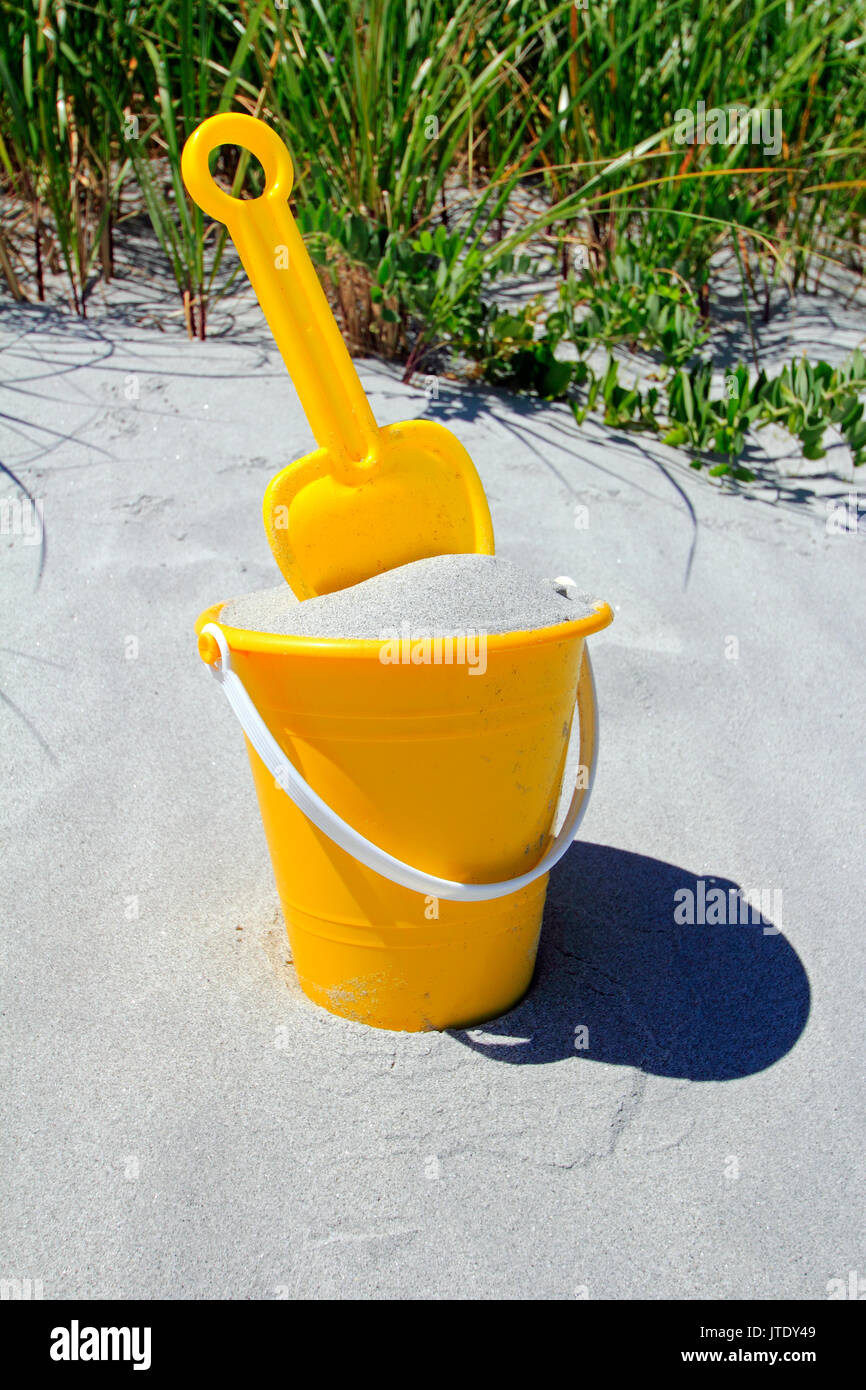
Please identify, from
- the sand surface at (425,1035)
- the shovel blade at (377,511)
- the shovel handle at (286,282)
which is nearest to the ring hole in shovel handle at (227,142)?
the shovel handle at (286,282)

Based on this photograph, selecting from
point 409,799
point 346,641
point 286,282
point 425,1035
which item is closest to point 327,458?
point 286,282

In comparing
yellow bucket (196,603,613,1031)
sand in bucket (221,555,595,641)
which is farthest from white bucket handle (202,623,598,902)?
sand in bucket (221,555,595,641)

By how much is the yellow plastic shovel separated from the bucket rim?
0.24 metres

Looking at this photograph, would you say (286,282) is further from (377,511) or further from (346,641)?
(346,641)

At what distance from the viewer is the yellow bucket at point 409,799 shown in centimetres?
130

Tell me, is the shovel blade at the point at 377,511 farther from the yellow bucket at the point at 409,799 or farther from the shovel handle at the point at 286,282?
the yellow bucket at the point at 409,799

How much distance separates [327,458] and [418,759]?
50cm

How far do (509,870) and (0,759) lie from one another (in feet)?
3.43

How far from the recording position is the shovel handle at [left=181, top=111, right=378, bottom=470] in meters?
1.46

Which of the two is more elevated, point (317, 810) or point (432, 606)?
point (432, 606)

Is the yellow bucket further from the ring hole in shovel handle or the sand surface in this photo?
the ring hole in shovel handle

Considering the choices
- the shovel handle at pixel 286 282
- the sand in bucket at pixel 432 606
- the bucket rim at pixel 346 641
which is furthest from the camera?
the shovel handle at pixel 286 282

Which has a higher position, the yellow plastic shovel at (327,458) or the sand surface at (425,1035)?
the yellow plastic shovel at (327,458)

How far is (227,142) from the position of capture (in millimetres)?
1491
